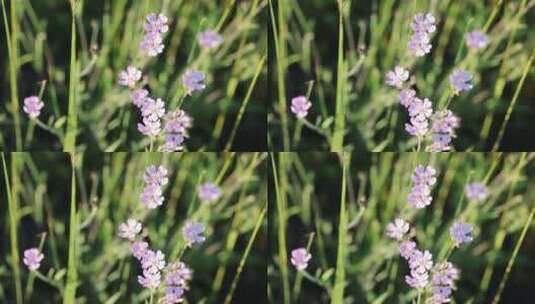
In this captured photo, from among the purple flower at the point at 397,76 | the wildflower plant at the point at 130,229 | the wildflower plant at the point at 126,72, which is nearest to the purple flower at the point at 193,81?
the wildflower plant at the point at 126,72

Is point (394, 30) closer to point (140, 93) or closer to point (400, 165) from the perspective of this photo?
point (400, 165)

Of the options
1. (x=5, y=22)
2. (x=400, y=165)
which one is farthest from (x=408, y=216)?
(x=5, y=22)

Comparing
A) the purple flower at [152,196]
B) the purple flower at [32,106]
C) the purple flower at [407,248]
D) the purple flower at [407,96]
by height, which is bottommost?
the purple flower at [407,248]

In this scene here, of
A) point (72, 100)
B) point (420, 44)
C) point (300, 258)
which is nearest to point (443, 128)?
point (420, 44)

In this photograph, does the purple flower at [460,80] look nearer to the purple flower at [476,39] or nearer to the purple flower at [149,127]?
the purple flower at [476,39]

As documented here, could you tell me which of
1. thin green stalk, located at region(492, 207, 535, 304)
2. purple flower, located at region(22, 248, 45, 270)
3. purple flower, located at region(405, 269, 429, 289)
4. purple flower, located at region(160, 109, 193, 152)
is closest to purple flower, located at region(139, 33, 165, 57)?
purple flower, located at region(160, 109, 193, 152)

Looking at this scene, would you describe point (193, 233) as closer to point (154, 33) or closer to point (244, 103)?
point (244, 103)
